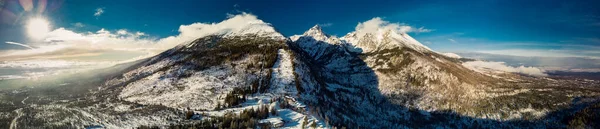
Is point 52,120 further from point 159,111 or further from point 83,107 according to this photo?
point 159,111

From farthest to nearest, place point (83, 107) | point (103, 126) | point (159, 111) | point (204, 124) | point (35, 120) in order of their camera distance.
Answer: point (83, 107)
point (159, 111)
point (35, 120)
point (103, 126)
point (204, 124)

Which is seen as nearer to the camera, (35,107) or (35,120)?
(35,120)

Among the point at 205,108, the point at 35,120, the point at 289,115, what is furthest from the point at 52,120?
the point at 289,115

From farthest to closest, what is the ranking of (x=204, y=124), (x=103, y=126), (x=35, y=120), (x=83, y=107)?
(x=83, y=107) < (x=35, y=120) < (x=103, y=126) < (x=204, y=124)

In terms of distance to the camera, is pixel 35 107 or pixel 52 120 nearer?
pixel 52 120

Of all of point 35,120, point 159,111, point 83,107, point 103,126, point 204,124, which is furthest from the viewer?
point 83,107

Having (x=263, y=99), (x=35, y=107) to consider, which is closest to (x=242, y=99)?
(x=263, y=99)

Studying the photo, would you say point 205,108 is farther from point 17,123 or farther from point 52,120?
point 17,123
